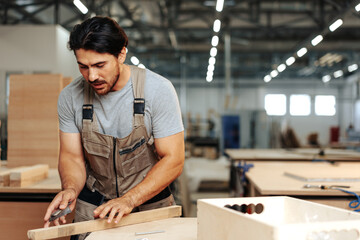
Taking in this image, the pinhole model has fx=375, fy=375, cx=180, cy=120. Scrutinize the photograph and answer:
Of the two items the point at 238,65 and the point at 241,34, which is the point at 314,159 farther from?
the point at 238,65

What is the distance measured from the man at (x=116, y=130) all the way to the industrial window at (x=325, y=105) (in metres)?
16.2

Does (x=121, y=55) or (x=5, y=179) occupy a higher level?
(x=121, y=55)

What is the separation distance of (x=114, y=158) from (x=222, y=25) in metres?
8.08

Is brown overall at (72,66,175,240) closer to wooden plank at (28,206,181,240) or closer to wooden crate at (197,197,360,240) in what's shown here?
wooden plank at (28,206,181,240)

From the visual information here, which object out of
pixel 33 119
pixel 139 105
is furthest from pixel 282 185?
pixel 33 119

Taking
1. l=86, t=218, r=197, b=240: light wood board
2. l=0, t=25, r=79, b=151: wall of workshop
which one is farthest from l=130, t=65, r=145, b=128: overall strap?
l=0, t=25, r=79, b=151: wall of workshop

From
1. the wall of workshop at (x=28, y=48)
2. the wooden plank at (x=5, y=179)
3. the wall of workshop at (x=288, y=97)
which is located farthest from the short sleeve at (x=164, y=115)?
the wall of workshop at (x=288, y=97)

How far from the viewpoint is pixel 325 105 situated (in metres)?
16.8

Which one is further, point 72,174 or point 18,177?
point 18,177

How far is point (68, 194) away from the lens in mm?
1581

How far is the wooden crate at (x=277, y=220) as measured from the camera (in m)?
0.87

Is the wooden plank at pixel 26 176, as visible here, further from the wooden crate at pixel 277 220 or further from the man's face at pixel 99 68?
the wooden crate at pixel 277 220

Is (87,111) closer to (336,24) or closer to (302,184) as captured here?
(302,184)

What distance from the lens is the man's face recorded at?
1602 millimetres
